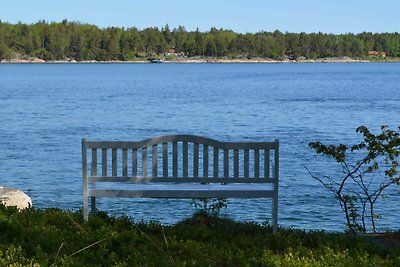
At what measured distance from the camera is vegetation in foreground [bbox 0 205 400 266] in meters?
6.10

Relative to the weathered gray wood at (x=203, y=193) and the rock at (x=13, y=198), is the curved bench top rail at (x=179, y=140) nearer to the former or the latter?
the weathered gray wood at (x=203, y=193)

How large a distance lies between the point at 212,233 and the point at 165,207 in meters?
7.53

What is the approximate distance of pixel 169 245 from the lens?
261 inches

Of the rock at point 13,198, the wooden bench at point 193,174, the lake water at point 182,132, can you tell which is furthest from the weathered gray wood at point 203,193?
the lake water at point 182,132

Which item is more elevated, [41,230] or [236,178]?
[236,178]

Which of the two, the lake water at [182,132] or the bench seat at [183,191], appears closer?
the bench seat at [183,191]

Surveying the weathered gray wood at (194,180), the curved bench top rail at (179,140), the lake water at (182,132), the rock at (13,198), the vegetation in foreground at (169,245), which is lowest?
the lake water at (182,132)

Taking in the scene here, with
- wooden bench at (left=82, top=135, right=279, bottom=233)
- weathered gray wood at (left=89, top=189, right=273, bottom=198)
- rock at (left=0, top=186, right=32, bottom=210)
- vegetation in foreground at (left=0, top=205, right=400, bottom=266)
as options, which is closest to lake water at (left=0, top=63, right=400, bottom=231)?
rock at (left=0, top=186, right=32, bottom=210)

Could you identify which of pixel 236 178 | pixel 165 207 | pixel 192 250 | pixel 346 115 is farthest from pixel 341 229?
pixel 346 115

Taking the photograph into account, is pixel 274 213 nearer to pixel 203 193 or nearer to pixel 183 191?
pixel 203 193

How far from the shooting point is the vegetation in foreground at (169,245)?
6102 millimetres

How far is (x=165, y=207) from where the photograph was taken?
48.2 ft

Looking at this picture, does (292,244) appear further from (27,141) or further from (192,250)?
(27,141)

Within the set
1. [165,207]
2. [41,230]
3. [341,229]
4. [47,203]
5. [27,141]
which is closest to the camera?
[41,230]
